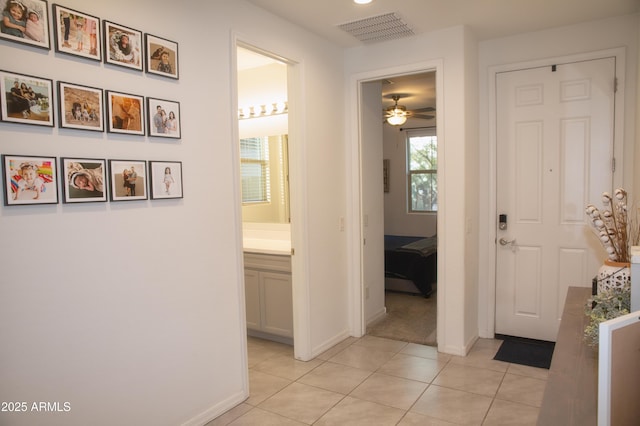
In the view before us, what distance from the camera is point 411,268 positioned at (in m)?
5.07

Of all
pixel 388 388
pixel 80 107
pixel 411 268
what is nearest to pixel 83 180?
pixel 80 107

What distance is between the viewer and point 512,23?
3.25 metres

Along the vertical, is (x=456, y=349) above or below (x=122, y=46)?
below

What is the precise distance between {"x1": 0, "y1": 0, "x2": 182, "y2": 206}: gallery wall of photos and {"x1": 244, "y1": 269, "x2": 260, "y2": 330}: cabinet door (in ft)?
5.27

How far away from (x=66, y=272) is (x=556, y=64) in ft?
12.1

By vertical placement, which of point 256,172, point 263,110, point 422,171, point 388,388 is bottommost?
point 388,388

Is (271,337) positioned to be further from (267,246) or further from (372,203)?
(372,203)

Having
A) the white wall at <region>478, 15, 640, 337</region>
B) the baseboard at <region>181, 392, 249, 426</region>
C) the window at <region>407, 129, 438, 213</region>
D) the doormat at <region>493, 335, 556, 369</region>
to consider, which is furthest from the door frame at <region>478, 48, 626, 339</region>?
the window at <region>407, 129, 438, 213</region>

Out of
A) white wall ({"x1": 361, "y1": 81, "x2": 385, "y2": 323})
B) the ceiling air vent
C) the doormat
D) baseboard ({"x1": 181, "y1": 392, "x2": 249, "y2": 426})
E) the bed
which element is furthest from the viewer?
the bed

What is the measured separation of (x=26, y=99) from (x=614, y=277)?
102 inches

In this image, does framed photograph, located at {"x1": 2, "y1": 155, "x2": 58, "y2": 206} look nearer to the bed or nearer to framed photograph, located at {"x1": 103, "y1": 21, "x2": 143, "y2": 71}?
framed photograph, located at {"x1": 103, "y1": 21, "x2": 143, "y2": 71}

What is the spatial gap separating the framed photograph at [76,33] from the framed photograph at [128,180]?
1.61ft

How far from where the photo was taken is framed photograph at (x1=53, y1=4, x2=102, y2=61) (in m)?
1.78

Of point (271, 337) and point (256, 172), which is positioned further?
point (256, 172)
